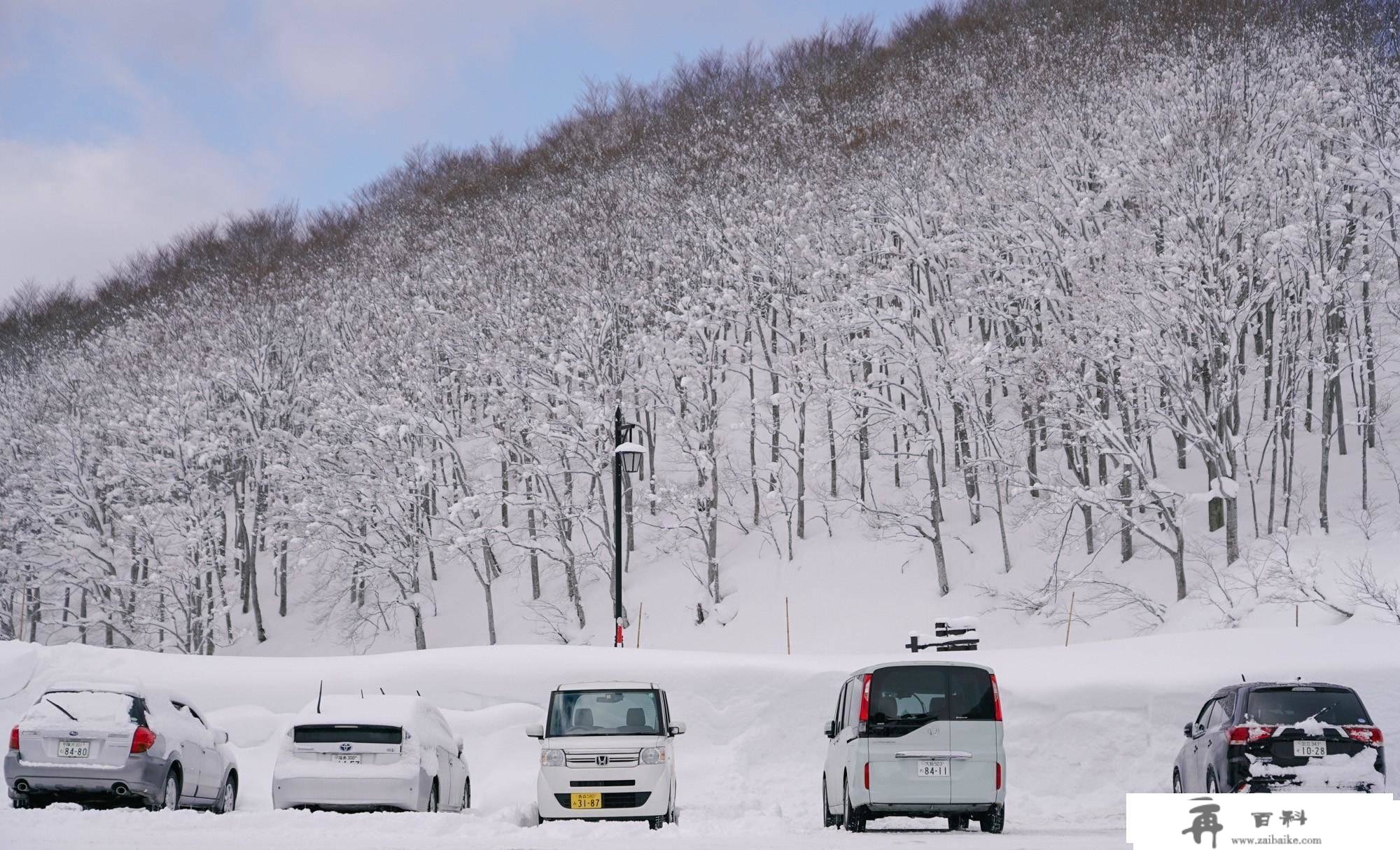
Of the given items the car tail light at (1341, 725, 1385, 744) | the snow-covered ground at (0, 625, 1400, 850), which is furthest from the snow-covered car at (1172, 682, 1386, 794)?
the snow-covered ground at (0, 625, 1400, 850)

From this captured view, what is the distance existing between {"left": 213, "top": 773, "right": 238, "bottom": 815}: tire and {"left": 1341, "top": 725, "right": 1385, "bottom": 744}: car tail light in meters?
12.8

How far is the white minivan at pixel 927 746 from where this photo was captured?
13.0 metres

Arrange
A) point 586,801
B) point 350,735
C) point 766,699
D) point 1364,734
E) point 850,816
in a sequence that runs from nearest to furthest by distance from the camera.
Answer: point 1364,734 < point 350,735 < point 850,816 < point 586,801 < point 766,699

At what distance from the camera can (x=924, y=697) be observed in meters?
13.3

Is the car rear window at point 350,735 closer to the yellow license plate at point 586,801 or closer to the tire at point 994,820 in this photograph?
the yellow license plate at point 586,801

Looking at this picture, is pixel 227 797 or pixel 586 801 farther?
pixel 227 797

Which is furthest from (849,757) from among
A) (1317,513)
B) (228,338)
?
(228,338)

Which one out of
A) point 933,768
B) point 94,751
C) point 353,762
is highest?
point 94,751

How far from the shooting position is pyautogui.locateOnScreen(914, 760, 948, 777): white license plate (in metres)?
13.0

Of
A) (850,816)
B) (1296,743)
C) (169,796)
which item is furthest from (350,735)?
(1296,743)

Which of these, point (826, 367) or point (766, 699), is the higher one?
point (826, 367)

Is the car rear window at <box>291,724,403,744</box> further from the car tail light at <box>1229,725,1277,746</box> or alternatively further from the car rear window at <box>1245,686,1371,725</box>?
the car rear window at <box>1245,686,1371,725</box>

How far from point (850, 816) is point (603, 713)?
3273 millimetres

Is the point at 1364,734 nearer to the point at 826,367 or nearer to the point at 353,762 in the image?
the point at 353,762
